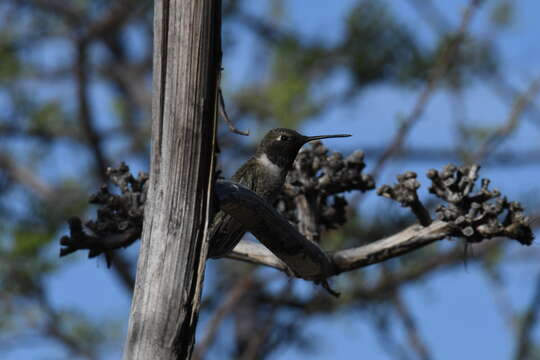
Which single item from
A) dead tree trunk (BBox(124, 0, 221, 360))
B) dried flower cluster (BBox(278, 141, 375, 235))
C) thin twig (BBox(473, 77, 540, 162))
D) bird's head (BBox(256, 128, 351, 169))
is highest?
thin twig (BBox(473, 77, 540, 162))

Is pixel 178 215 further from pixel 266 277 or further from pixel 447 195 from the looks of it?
pixel 266 277

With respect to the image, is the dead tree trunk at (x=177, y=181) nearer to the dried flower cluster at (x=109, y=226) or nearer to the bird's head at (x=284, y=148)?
the dried flower cluster at (x=109, y=226)

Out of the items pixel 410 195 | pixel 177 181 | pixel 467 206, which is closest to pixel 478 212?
pixel 467 206

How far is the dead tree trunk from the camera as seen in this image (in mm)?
1503

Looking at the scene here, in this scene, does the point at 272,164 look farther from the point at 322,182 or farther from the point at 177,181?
the point at 177,181

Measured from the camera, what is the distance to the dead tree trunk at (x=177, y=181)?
59.2 inches

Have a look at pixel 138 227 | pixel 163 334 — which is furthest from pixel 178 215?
pixel 138 227

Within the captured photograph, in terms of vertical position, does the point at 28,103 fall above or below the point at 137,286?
above

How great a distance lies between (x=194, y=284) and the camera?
1.55m

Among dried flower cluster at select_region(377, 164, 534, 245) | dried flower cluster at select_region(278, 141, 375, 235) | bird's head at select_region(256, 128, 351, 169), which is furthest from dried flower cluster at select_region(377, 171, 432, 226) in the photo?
bird's head at select_region(256, 128, 351, 169)

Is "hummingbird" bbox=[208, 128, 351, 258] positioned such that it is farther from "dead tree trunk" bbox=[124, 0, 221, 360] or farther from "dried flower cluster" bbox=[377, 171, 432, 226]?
"dead tree trunk" bbox=[124, 0, 221, 360]

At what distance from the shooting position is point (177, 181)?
1.54m

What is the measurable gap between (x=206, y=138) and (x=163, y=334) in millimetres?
390

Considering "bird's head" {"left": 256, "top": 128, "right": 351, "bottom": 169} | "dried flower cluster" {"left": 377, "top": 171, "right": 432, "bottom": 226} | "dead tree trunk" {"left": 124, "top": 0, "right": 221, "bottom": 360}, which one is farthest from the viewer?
"bird's head" {"left": 256, "top": 128, "right": 351, "bottom": 169}
